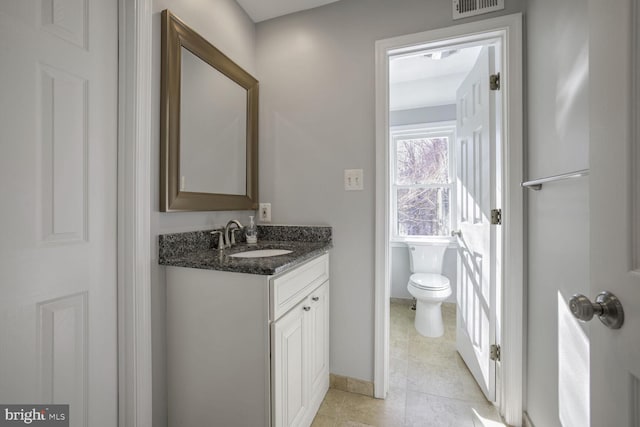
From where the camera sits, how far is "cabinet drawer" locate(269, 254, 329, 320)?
110 centimetres

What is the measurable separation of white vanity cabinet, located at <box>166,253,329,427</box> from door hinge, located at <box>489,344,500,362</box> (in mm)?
1077

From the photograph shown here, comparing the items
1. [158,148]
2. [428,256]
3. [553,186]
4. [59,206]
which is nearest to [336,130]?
[158,148]

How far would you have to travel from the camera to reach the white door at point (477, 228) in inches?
62.5

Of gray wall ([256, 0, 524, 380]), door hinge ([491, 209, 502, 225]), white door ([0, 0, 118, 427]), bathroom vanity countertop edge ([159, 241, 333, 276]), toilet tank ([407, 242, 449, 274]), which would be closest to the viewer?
white door ([0, 0, 118, 427])

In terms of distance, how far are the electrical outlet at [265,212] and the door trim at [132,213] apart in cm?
84

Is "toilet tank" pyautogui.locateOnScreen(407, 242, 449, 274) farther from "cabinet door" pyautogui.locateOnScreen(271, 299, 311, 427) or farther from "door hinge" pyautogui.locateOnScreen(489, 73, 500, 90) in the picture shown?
"cabinet door" pyautogui.locateOnScreen(271, 299, 311, 427)

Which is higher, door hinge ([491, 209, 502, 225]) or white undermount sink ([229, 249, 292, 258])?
door hinge ([491, 209, 502, 225])

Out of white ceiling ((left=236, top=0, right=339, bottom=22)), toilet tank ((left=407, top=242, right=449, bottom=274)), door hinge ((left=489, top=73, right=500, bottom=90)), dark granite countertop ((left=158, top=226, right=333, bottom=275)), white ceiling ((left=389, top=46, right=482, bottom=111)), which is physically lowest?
toilet tank ((left=407, top=242, right=449, bottom=274))

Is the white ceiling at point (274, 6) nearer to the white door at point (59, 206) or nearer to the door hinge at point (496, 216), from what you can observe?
the white door at point (59, 206)

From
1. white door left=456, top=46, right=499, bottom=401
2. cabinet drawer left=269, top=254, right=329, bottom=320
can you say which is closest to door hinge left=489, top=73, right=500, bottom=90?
white door left=456, top=46, right=499, bottom=401

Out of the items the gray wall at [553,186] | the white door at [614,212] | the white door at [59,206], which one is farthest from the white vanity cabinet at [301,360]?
the gray wall at [553,186]

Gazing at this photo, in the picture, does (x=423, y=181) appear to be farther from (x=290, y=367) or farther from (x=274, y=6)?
(x=290, y=367)

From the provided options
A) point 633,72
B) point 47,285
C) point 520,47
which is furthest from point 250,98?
point 633,72

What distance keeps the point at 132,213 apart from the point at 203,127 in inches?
24.1
